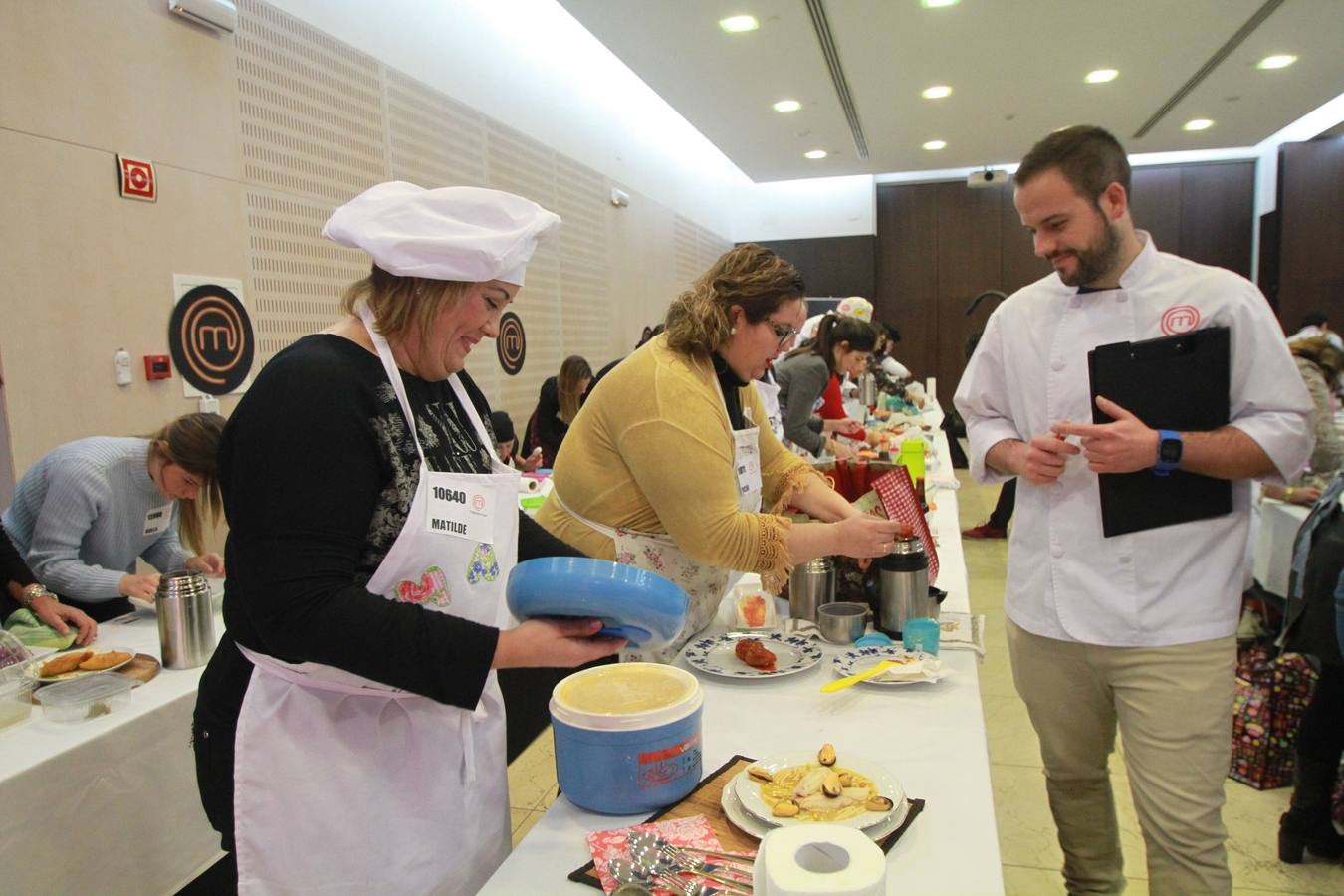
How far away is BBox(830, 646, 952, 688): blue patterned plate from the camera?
153cm

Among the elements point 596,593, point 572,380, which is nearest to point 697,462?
point 596,593

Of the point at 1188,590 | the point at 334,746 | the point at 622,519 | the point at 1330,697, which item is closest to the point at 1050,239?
the point at 1188,590

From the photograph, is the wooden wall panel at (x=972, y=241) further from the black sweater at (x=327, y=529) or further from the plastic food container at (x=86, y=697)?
the black sweater at (x=327, y=529)

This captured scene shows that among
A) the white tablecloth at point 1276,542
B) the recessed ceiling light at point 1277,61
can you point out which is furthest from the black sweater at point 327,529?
the recessed ceiling light at point 1277,61

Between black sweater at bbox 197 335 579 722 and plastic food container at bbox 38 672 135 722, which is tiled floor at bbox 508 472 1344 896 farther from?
black sweater at bbox 197 335 579 722

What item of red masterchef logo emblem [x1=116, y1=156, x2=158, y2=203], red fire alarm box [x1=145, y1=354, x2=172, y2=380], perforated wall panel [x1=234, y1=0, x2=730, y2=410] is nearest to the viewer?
red masterchef logo emblem [x1=116, y1=156, x2=158, y2=203]

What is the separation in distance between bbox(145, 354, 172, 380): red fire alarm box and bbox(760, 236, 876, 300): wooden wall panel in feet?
29.1

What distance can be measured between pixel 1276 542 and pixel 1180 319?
8.31 ft

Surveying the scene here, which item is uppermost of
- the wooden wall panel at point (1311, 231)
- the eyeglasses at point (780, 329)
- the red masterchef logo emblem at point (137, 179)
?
the wooden wall panel at point (1311, 231)

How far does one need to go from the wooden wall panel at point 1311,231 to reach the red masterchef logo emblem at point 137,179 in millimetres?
10563

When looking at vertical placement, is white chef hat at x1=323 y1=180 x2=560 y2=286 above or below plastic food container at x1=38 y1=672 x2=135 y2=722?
above

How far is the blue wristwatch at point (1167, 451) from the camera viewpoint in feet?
4.88

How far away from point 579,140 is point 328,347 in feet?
20.0

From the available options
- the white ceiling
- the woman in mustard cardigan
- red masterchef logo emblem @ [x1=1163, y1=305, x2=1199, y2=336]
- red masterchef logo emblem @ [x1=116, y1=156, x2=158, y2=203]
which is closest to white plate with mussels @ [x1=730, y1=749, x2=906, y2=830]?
the woman in mustard cardigan
